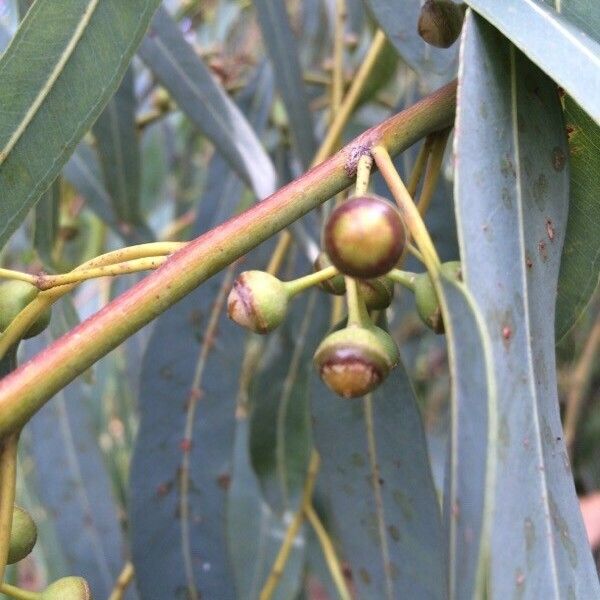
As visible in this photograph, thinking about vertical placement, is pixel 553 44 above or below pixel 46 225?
A: below

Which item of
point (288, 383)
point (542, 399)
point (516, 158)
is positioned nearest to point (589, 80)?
point (516, 158)

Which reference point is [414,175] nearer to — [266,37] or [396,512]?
[396,512]

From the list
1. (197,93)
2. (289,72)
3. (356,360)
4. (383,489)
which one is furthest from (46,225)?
(356,360)

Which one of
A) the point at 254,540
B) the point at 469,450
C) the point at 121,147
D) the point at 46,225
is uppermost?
the point at 121,147

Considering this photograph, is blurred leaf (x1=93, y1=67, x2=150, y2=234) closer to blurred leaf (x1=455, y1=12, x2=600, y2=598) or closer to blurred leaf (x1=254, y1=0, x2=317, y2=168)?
blurred leaf (x1=254, y1=0, x2=317, y2=168)

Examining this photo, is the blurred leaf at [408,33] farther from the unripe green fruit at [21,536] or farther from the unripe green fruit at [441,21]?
the unripe green fruit at [21,536]

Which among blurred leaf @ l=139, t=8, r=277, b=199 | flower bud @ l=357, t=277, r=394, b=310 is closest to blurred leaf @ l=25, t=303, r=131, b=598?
blurred leaf @ l=139, t=8, r=277, b=199

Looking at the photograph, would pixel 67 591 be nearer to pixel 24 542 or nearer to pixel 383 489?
pixel 24 542
